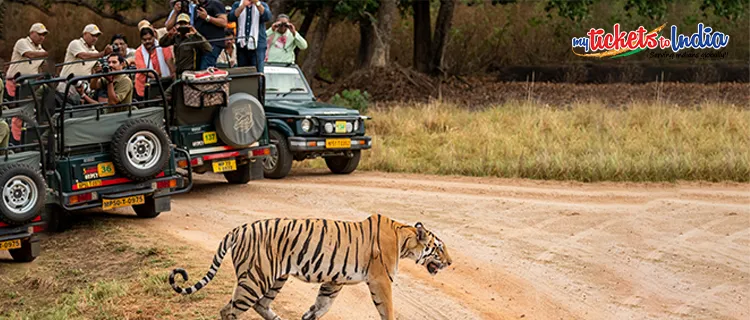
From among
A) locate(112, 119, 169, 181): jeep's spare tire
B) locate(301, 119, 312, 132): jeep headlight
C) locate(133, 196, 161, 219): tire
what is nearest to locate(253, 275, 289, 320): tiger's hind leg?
locate(112, 119, 169, 181): jeep's spare tire

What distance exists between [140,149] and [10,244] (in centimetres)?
176

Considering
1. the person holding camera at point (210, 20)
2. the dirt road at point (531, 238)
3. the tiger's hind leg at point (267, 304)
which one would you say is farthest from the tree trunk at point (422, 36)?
the tiger's hind leg at point (267, 304)

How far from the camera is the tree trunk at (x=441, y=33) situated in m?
28.7

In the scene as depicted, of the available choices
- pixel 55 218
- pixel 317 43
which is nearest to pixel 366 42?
pixel 317 43

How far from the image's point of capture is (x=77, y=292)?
9953 mm

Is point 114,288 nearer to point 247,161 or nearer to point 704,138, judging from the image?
point 247,161

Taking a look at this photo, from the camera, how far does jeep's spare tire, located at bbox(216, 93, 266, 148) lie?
45.5ft

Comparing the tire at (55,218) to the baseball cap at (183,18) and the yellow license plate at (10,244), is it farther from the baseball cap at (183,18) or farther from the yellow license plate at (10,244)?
the baseball cap at (183,18)

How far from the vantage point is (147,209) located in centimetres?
1279

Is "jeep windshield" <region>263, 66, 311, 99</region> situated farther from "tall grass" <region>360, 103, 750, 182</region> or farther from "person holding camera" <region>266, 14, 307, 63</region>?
"tall grass" <region>360, 103, 750, 182</region>

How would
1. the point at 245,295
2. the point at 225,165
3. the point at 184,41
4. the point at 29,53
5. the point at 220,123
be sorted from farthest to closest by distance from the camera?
the point at 29,53
the point at 184,41
the point at 225,165
the point at 220,123
the point at 245,295

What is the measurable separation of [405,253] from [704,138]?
11.2 meters

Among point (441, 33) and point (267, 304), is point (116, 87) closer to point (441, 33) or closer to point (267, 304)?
point (267, 304)

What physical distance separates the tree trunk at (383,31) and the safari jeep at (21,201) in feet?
50.4
